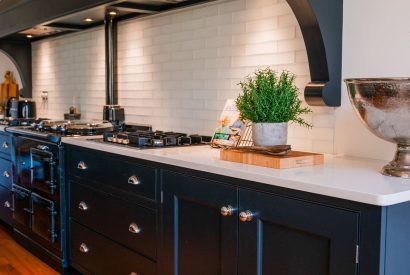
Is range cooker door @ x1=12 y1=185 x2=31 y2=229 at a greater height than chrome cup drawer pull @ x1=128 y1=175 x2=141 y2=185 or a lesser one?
lesser

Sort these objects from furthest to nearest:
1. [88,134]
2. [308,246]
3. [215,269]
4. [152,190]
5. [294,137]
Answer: [88,134], [294,137], [152,190], [215,269], [308,246]

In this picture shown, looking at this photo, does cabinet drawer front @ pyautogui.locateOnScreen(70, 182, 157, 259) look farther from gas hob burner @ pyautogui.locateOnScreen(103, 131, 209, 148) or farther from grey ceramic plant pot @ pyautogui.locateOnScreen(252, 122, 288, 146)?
grey ceramic plant pot @ pyautogui.locateOnScreen(252, 122, 288, 146)

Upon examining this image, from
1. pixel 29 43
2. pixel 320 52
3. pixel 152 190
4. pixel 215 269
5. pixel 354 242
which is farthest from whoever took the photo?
pixel 29 43

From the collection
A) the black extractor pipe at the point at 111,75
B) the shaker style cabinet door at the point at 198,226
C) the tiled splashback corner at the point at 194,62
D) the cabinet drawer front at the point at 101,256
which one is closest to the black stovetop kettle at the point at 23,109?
the tiled splashback corner at the point at 194,62

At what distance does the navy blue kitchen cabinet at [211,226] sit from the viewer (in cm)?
147

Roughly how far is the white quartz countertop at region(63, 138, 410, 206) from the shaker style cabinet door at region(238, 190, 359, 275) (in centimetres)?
7

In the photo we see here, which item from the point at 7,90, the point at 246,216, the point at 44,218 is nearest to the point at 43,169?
the point at 44,218

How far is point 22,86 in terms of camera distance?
5.53 m

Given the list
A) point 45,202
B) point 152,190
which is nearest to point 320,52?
point 152,190

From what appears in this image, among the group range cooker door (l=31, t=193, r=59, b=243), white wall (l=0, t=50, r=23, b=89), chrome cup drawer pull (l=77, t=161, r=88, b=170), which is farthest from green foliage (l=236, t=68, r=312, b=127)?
white wall (l=0, t=50, r=23, b=89)

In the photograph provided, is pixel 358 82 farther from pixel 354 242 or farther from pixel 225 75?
pixel 225 75

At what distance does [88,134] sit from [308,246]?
80.2 inches

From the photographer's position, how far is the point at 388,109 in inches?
63.6

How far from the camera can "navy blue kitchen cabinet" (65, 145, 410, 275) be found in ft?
4.81
